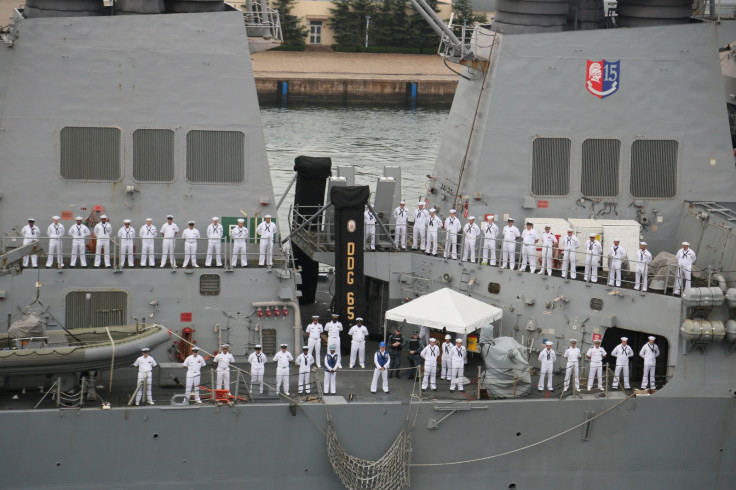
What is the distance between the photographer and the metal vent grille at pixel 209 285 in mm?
22734

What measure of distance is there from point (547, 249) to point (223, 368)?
647 cm

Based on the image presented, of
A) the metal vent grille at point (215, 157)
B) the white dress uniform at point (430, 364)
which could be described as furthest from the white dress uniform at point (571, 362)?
the metal vent grille at point (215, 157)

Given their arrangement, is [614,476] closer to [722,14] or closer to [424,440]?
[424,440]

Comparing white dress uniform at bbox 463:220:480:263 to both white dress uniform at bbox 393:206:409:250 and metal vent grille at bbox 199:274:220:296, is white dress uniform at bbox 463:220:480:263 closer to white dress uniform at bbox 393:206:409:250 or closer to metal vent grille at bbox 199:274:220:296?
white dress uniform at bbox 393:206:409:250

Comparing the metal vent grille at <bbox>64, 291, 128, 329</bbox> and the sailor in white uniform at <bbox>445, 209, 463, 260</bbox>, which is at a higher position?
the sailor in white uniform at <bbox>445, 209, 463, 260</bbox>

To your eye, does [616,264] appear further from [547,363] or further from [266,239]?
[266,239]

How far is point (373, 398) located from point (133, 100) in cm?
695

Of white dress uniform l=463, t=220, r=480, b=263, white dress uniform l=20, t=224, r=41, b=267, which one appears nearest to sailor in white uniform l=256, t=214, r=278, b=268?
white dress uniform l=463, t=220, r=480, b=263

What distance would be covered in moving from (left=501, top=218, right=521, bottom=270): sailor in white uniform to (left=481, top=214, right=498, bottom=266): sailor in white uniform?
216 millimetres

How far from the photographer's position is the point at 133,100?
23.0 meters

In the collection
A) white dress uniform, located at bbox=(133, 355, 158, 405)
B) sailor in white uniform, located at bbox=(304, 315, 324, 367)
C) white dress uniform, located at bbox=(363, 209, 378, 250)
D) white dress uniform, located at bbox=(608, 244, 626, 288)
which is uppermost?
white dress uniform, located at bbox=(363, 209, 378, 250)

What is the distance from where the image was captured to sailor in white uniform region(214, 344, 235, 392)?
21.2m

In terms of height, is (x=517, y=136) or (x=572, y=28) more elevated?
(x=572, y=28)

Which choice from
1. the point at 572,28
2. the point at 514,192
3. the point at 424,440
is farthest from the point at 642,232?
the point at 424,440
